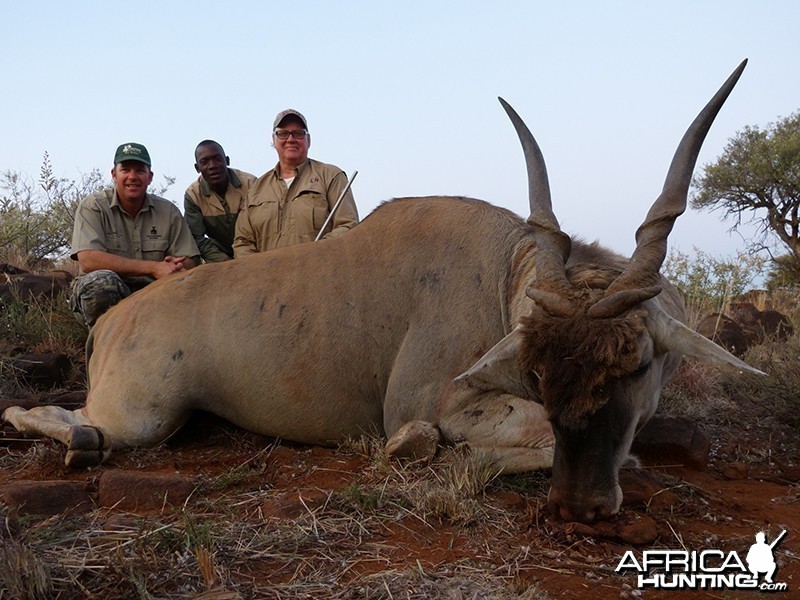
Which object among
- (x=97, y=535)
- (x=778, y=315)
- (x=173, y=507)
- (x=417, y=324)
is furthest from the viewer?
(x=778, y=315)

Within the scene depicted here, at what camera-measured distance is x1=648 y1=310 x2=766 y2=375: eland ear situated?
3.12 meters

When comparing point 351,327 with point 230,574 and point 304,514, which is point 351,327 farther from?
point 230,574

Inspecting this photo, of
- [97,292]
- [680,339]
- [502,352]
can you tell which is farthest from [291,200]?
[680,339]

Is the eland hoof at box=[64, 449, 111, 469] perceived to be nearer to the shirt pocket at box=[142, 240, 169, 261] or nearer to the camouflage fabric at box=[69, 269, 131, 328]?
the camouflage fabric at box=[69, 269, 131, 328]

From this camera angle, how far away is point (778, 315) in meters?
8.90

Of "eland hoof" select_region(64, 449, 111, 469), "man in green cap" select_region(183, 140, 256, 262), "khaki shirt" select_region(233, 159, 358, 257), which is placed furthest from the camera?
"man in green cap" select_region(183, 140, 256, 262)

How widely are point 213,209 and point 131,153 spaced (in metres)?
1.50

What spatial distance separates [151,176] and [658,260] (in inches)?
174

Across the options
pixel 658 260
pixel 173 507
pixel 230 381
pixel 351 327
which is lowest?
pixel 173 507

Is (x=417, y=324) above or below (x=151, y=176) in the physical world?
below

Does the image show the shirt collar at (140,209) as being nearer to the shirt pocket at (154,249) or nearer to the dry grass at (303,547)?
the shirt pocket at (154,249)

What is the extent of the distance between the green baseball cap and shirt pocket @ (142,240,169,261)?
24.8 inches

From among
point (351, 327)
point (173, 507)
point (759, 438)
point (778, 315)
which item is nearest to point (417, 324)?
point (351, 327)

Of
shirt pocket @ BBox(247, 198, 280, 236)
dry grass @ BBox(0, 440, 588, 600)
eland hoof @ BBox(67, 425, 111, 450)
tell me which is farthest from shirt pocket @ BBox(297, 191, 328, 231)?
dry grass @ BBox(0, 440, 588, 600)
